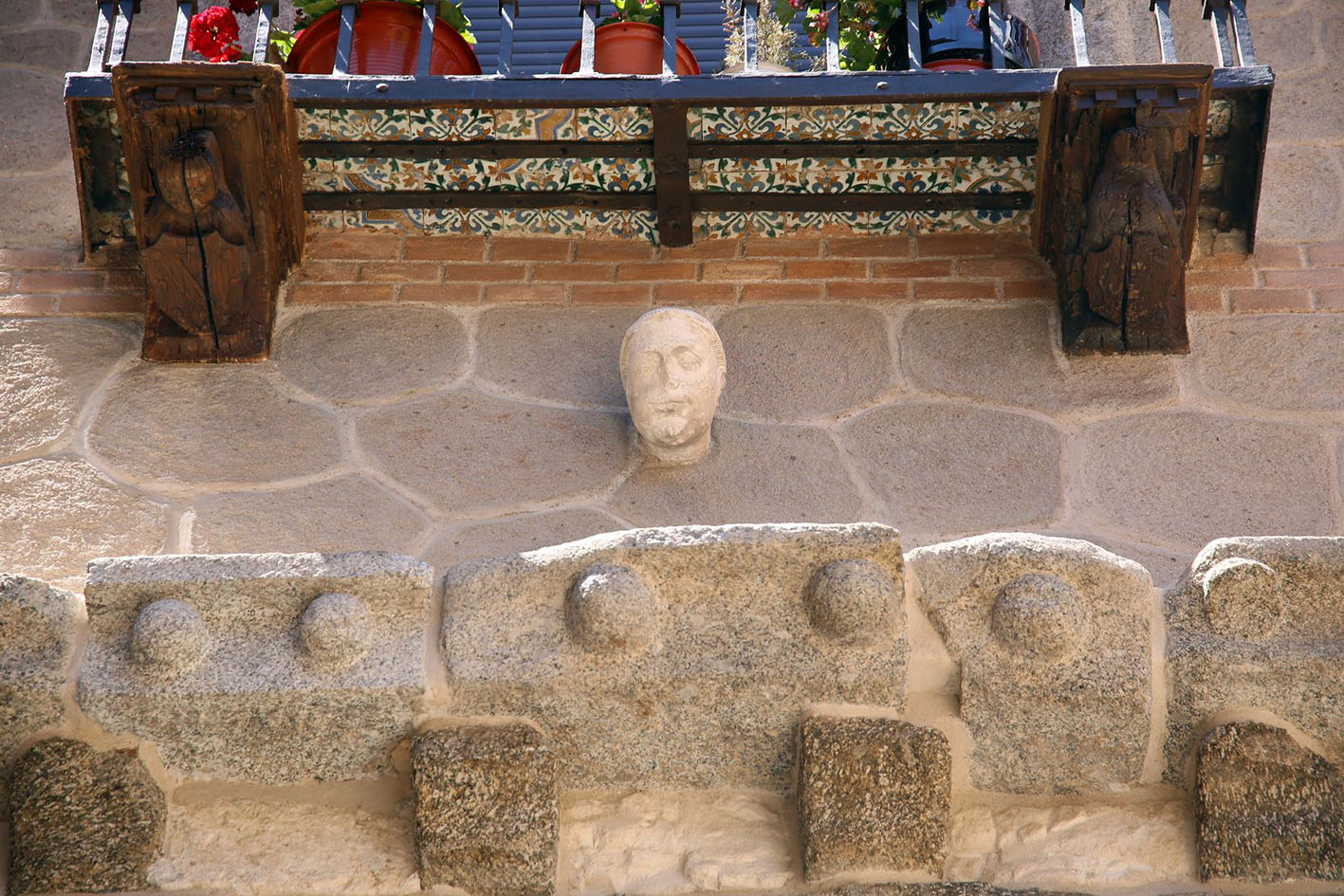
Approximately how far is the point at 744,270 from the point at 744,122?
1.30ft

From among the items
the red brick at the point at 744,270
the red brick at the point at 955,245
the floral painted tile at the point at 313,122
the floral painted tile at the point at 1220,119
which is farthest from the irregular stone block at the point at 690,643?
the floral painted tile at the point at 1220,119

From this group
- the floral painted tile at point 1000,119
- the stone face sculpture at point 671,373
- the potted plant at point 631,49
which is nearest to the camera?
the stone face sculpture at point 671,373

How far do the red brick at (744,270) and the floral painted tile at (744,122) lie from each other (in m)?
0.34

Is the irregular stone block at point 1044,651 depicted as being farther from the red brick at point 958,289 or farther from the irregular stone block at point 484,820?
the red brick at point 958,289

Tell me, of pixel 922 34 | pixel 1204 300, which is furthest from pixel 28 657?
pixel 1204 300

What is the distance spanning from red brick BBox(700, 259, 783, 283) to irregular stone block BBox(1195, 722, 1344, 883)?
178 cm

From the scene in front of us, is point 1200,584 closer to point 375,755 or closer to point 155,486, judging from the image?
point 375,755

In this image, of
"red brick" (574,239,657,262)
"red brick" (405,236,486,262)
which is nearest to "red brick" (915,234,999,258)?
"red brick" (574,239,657,262)

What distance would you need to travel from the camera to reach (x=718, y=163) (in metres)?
4.14

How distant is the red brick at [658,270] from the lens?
423cm

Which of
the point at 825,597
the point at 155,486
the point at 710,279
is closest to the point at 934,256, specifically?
the point at 710,279

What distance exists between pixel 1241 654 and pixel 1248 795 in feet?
0.79

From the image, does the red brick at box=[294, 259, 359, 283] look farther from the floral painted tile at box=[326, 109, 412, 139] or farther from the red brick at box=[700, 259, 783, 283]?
the red brick at box=[700, 259, 783, 283]

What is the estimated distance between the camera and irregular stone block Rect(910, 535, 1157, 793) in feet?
9.29
